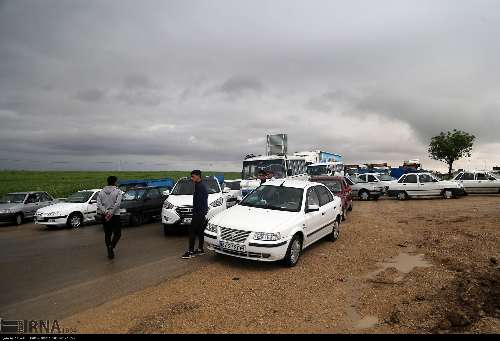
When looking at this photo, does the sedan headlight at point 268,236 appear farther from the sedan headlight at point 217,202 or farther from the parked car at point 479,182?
the parked car at point 479,182

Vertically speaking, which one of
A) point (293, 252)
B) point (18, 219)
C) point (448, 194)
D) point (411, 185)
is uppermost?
point (411, 185)

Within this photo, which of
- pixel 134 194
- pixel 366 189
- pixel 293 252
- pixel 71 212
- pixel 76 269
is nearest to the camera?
pixel 293 252

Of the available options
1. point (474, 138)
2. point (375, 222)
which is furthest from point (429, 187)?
point (474, 138)

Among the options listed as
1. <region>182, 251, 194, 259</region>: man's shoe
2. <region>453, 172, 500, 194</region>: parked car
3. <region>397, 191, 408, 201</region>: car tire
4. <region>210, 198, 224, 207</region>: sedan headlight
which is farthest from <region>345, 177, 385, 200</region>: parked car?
<region>182, 251, 194, 259</region>: man's shoe

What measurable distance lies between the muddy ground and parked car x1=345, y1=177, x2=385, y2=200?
558 inches

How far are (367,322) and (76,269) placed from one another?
583cm

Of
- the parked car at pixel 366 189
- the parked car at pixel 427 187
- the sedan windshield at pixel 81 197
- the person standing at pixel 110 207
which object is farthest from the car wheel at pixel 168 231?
the parked car at pixel 427 187

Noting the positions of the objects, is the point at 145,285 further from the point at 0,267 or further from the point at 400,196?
the point at 400,196

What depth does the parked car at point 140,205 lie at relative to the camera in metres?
13.1

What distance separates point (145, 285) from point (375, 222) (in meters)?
9.53

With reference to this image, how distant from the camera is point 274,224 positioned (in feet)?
21.6

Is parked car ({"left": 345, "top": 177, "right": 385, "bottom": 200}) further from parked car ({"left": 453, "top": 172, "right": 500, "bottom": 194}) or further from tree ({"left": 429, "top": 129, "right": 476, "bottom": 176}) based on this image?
tree ({"left": 429, "top": 129, "right": 476, "bottom": 176})

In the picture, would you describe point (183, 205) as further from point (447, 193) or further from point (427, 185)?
point (447, 193)

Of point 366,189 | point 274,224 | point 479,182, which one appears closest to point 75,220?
point 274,224
